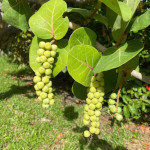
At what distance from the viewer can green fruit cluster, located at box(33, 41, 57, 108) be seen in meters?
0.58

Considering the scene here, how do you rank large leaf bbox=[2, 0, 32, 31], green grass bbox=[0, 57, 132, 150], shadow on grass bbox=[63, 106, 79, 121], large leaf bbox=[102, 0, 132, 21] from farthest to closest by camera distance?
shadow on grass bbox=[63, 106, 79, 121] → green grass bbox=[0, 57, 132, 150] → large leaf bbox=[2, 0, 32, 31] → large leaf bbox=[102, 0, 132, 21]

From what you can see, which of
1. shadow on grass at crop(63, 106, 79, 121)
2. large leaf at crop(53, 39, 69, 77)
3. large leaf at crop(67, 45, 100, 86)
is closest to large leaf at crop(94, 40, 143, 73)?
large leaf at crop(67, 45, 100, 86)

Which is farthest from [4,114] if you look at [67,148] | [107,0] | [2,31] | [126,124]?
[107,0]

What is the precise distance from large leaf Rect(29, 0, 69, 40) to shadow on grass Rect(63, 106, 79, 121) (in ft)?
9.75

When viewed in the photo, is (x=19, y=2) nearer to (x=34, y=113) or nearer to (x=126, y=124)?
(x=34, y=113)

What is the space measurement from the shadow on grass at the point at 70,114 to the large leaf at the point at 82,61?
9.82 feet

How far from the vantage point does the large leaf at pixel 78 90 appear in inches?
26.2

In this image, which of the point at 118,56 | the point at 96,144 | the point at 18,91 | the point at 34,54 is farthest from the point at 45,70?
the point at 18,91

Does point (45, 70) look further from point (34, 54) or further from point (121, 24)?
point (121, 24)

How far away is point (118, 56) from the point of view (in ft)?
1.69

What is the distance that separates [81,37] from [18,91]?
Result: 4056 millimetres

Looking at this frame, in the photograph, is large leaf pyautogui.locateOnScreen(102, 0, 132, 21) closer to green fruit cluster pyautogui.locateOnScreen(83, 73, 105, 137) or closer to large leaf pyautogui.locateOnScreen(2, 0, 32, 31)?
green fruit cluster pyautogui.locateOnScreen(83, 73, 105, 137)

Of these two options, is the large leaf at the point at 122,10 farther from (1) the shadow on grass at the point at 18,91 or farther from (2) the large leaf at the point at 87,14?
(1) the shadow on grass at the point at 18,91

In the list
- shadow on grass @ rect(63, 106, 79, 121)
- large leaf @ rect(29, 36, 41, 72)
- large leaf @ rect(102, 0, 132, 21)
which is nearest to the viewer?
large leaf @ rect(102, 0, 132, 21)
